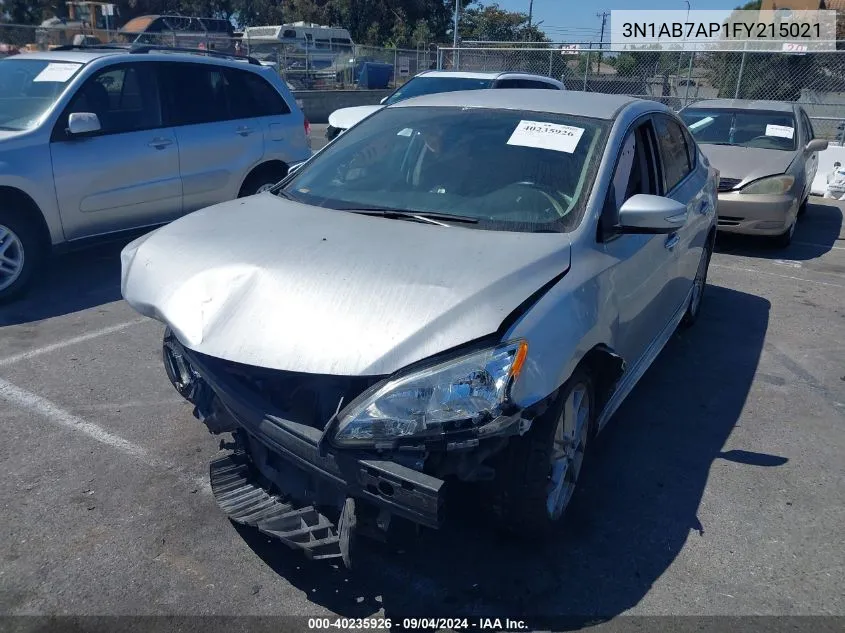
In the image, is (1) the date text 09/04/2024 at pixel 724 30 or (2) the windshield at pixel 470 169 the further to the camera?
(1) the date text 09/04/2024 at pixel 724 30

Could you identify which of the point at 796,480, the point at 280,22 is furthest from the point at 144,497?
the point at 280,22

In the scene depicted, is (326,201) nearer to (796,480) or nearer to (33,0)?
(796,480)

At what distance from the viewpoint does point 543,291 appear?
2.81 metres

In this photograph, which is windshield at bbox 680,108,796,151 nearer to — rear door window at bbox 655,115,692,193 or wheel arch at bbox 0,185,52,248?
rear door window at bbox 655,115,692,193

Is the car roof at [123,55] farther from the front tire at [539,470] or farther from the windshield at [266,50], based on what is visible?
the windshield at [266,50]

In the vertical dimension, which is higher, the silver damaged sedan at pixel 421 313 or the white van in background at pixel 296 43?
the white van in background at pixel 296 43

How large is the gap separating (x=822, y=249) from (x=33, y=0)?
44071 millimetres

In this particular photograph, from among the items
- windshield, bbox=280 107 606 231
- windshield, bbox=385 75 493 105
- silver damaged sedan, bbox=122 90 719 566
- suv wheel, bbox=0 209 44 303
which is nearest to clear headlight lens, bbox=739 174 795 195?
windshield, bbox=385 75 493 105

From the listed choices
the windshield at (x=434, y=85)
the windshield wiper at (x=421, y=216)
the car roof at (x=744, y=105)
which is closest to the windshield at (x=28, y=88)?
Answer: the windshield wiper at (x=421, y=216)

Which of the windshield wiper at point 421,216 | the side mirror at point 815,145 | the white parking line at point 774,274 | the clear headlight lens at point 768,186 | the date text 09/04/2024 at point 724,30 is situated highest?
the date text 09/04/2024 at point 724,30

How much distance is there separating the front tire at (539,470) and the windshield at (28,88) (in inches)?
197

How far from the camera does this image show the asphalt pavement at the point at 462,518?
2801 millimetres

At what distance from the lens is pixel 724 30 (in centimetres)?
2717

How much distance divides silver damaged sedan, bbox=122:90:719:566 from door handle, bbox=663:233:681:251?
0.64 ft
